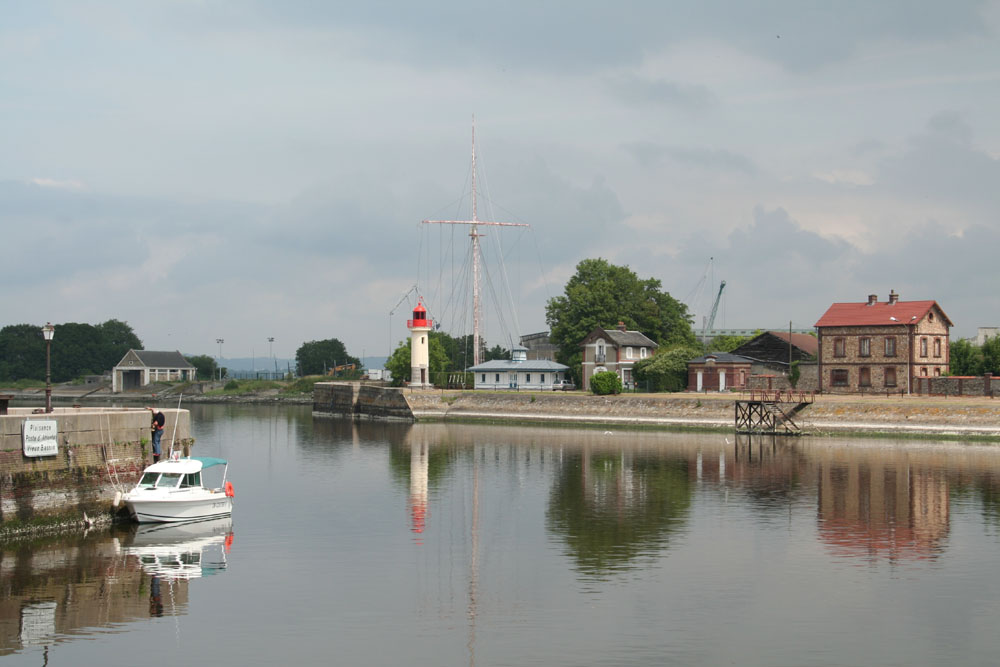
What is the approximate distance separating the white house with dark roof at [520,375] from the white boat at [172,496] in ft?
219

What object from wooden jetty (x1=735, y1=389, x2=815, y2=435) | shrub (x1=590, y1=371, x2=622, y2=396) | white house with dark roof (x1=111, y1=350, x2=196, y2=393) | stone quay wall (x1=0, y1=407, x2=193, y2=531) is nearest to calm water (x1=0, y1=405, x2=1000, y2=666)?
stone quay wall (x1=0, y1=407, x2=193, y2=531)

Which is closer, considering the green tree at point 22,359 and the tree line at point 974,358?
the tree line at point 974,358

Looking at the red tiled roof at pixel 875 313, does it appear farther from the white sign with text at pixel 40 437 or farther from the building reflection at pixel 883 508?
the white sign with text at pixel 40 437

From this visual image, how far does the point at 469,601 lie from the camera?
25.5 metres

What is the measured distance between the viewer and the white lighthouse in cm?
10012

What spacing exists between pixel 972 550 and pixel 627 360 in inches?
2658

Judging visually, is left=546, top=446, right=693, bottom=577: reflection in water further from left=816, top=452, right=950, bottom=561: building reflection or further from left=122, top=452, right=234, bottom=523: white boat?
left=122, top=452, right=234, bottom=523: white boat

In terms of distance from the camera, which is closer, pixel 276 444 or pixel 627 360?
pixel 276 444

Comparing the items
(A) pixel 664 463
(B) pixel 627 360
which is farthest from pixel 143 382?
(A) pixel 664 463

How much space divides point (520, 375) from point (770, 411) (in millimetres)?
33563

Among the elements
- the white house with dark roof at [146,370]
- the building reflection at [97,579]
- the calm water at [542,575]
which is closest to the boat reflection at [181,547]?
the building reflection at [97,579]

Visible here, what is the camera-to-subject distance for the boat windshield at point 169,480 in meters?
33.2

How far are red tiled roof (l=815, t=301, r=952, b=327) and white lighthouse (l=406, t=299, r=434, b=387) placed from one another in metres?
38.4

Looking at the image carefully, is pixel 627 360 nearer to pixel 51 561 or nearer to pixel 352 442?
pixel 352 442
